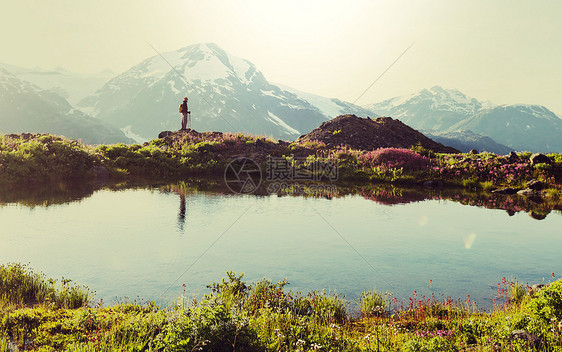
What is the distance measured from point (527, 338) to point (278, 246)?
23.8 feet

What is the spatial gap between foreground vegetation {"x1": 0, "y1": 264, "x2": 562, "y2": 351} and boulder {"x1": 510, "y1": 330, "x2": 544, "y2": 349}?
1 centimetres

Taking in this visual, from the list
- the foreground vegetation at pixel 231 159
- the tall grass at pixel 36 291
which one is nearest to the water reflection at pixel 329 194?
the foreground vegetation at pixel 231 159

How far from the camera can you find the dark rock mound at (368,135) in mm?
43812

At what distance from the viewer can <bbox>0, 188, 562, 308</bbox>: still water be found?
8648 millimetres

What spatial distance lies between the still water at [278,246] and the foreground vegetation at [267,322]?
67 centimetres

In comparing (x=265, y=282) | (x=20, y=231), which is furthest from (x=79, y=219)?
(x=265, y=282)

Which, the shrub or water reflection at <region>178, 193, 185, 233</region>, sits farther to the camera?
water reflection at <region>178, 193, 185, 233</region>

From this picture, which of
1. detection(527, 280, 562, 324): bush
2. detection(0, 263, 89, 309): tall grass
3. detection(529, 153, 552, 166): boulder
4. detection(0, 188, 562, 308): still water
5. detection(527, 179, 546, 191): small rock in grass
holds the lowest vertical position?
detection(0, 263, 89, 309): tall grass

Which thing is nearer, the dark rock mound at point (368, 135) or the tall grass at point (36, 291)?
the tall grass at point (36, 291)

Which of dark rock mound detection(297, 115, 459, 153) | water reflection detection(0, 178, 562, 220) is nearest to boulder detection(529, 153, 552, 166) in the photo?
water reflection detection(0, 178, 562, 220)

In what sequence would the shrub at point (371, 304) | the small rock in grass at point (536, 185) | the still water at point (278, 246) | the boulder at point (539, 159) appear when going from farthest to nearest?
1. the boulder at point (539, 159)
2. the small rock in grass at point (536, 185)
3. the still water at point (278, 246)
4. the shrub at point (371, 304)

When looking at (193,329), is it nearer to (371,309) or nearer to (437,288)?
(371,309)

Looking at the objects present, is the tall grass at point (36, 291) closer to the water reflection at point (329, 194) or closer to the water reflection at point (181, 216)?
the water reflection at point (181, 216)

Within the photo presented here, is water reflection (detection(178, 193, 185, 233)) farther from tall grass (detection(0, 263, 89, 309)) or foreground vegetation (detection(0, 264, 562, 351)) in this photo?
foreground vegetation (detection(0, 264, 562, 351))
